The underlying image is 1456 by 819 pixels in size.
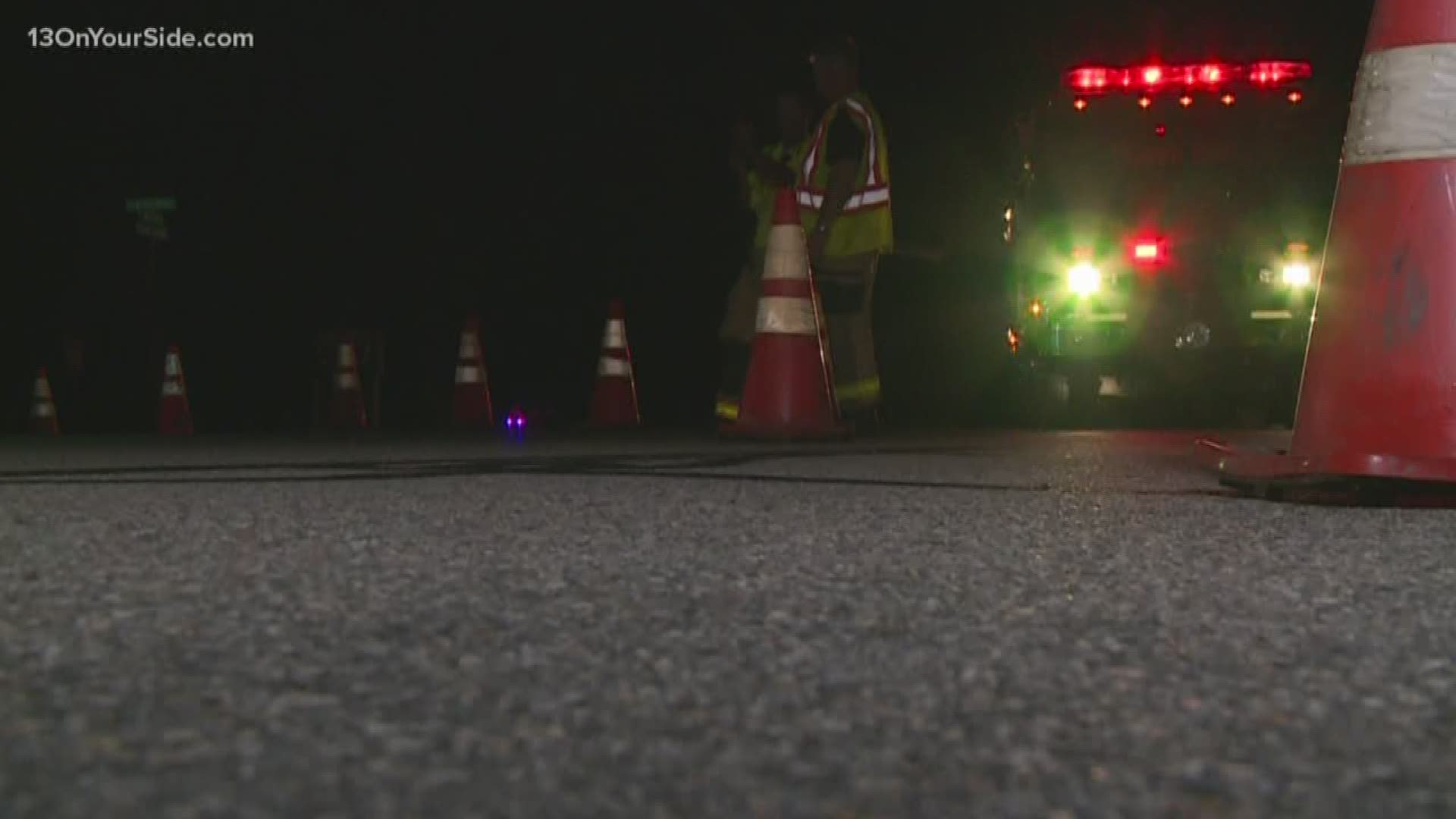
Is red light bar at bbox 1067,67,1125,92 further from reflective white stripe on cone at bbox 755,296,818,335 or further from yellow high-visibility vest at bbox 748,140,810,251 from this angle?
reflective white stripe on cone at bbox 755,296,818,335

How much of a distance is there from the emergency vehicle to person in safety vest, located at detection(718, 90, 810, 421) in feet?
14.2

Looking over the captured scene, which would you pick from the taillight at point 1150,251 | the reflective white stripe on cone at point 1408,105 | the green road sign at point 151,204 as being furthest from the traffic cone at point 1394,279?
the green road sign at point 151,204

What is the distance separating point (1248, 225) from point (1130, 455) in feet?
22.7

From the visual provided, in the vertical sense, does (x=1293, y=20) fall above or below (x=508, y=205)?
above

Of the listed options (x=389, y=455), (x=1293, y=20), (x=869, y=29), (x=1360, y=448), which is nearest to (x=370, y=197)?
(x=869, y=29)

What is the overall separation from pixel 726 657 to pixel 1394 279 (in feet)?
9.42

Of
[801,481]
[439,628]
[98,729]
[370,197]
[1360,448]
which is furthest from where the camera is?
[370,197]

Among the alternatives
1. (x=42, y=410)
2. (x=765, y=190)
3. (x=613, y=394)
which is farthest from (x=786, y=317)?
(x=42, y=410)

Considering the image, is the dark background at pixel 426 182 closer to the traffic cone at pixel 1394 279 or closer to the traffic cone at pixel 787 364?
the traffic cone at pixel 787 364

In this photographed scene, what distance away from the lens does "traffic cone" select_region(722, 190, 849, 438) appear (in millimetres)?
9641

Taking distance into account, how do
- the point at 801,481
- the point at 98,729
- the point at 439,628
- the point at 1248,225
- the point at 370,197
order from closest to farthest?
the point at 98,729
the point at 439,628
the point at 801,481
the point at 1248,225
the point at 370,197

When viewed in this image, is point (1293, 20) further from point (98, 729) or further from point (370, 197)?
point (98, 729)

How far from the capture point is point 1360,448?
543cm

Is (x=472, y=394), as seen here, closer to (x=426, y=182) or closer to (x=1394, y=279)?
(x=1394, y=279)
